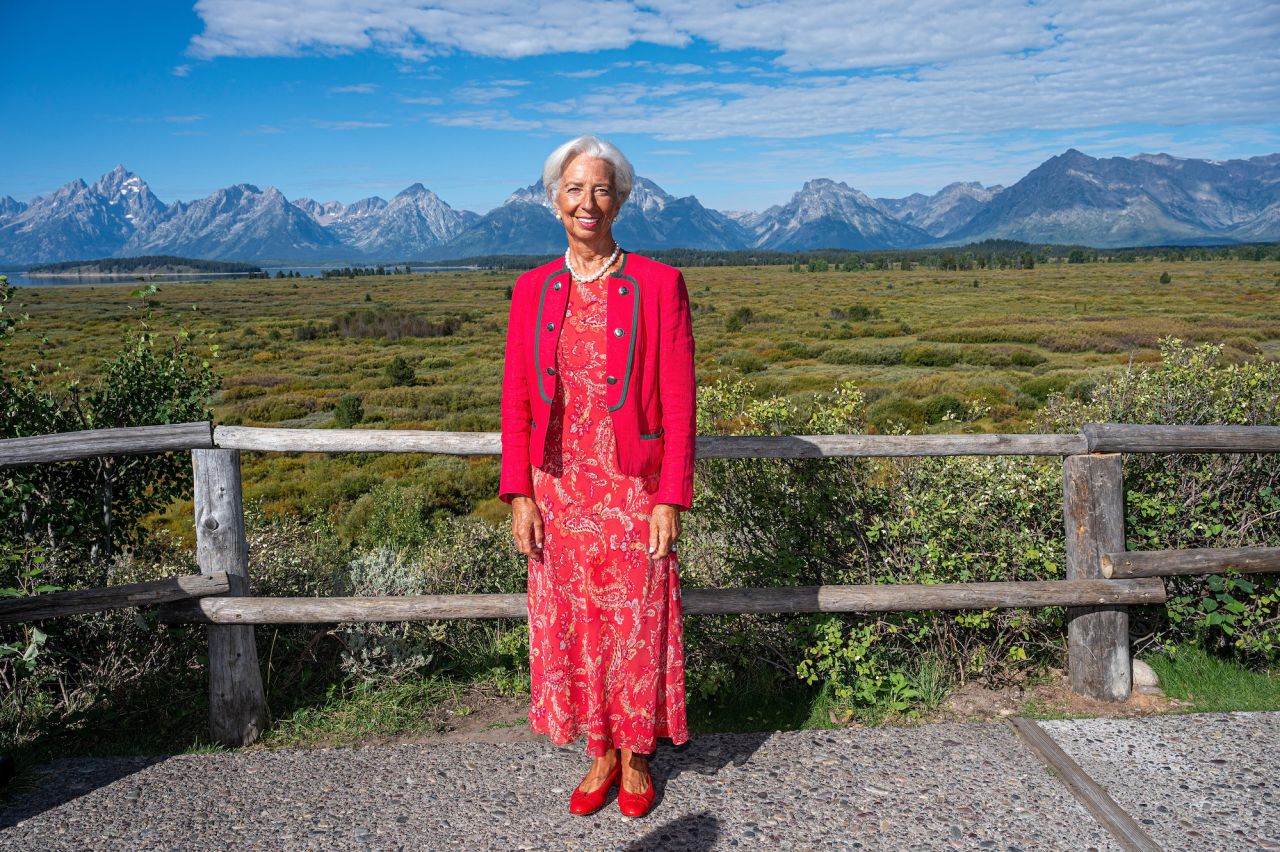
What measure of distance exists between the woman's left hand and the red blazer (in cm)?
3

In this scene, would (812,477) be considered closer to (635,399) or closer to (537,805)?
(635,399)

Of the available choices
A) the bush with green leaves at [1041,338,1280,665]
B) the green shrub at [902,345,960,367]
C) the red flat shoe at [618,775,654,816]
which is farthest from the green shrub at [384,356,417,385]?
the red flat shoe at [618,775,654,816]

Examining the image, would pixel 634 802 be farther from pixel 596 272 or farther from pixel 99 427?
pixel 99 427

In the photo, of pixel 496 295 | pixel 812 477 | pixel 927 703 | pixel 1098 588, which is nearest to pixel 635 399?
pixel 812 477

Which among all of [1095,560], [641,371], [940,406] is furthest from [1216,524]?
[940,406]

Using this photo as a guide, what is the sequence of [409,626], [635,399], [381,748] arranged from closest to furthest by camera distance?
[635,399] → [381,748] → [409,626]

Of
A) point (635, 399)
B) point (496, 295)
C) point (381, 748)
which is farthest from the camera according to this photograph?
point (496, 295)

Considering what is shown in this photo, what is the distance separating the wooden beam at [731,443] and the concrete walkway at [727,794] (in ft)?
3.77

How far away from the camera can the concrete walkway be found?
290cm

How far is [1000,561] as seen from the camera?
4.15 meters

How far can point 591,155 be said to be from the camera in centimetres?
285

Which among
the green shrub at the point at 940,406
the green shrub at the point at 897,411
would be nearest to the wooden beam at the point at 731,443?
the green shrub at the point at 897,411

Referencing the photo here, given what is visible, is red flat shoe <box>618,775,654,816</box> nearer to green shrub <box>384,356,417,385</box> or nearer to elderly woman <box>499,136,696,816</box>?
elderly woman <box>499,136,696,816</box>

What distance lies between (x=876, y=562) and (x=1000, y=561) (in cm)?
56
